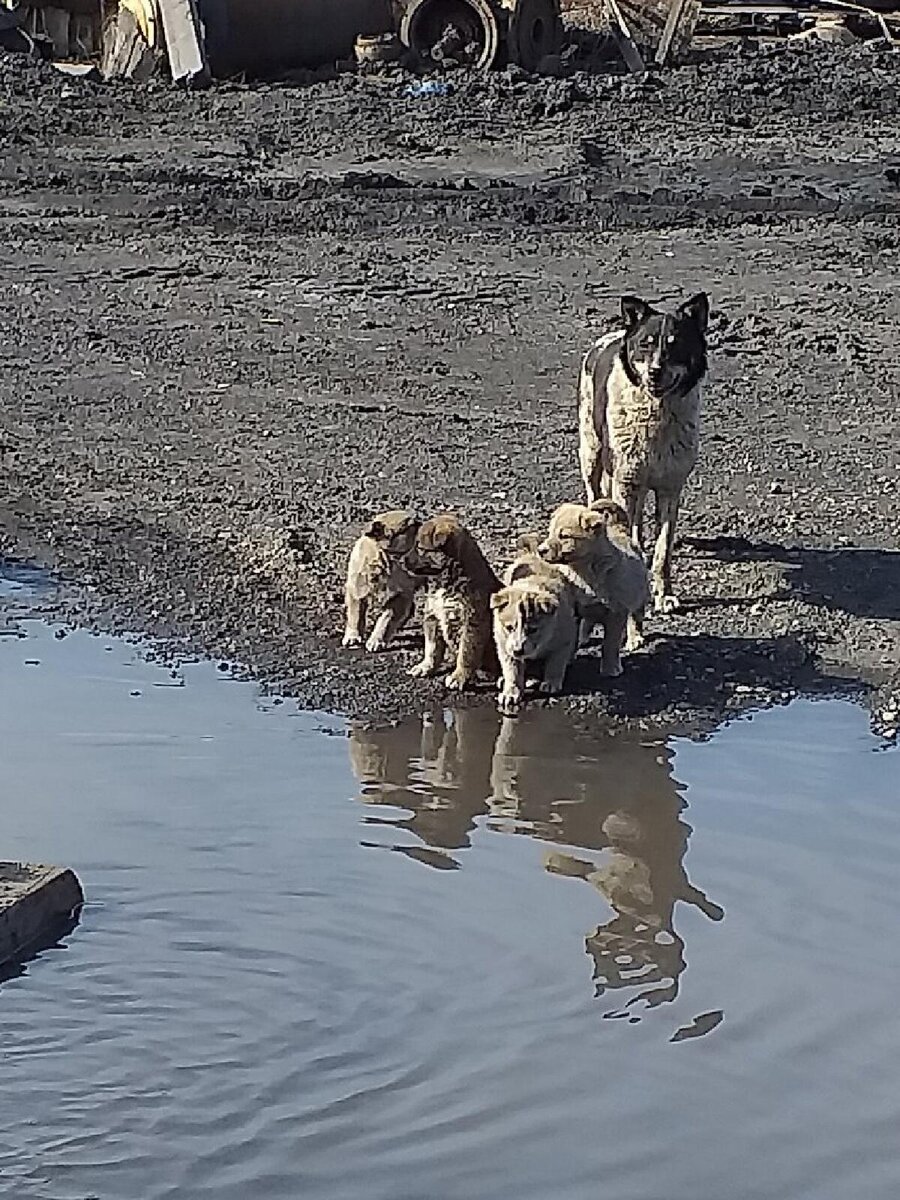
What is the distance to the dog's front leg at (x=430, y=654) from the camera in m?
8.30

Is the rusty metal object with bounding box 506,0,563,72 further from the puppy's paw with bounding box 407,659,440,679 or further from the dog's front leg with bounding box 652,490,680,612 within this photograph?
the puppy's paw with bounding box 407,659,440,679

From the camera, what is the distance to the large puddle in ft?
16.8

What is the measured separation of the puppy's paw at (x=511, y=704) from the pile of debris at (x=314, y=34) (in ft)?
56.9

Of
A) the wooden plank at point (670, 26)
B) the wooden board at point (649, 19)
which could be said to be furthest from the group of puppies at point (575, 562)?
the wooden board at point (649, 19)

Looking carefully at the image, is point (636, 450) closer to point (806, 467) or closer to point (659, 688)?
point (659, 688)

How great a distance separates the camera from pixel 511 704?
7.99 metres

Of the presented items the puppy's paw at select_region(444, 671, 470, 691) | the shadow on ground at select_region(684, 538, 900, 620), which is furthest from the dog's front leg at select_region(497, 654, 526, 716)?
the shadow on ground at select_region(684, 538, 900, 620)

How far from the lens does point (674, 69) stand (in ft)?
82.9

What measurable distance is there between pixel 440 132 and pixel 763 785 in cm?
1528

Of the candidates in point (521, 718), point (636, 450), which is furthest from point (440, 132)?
point (521, 718)

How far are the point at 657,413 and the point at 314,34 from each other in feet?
58.2

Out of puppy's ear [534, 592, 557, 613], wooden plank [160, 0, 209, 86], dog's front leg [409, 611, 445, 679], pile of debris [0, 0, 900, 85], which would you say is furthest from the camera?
pile of debris [0, 0, 900, 85]

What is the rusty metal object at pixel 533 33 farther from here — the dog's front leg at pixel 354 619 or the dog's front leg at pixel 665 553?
the dog's front leg at pixel 354 619

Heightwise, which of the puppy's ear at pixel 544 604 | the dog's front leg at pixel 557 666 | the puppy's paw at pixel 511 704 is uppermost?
the puppy's ear at pixel 544 604
